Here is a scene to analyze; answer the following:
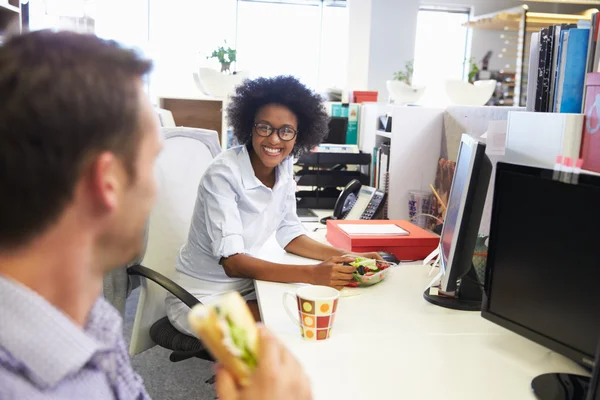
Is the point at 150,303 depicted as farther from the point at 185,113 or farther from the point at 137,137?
the point at 185,113

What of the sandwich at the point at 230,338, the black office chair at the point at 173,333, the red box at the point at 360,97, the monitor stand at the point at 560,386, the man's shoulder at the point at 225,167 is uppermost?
the red box at the point at 360,97

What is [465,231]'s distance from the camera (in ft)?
4.40

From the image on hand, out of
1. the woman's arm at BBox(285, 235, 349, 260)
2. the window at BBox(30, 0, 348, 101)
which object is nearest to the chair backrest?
the woman's arm at BBox(285, 235, 349, 260)

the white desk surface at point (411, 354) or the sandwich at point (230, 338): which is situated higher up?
the sandwich at point (230, 338)

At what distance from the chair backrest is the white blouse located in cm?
7

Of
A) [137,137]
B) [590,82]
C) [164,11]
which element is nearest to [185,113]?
[590,82]

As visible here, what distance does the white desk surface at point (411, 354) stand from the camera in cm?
103

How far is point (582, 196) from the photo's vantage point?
1001 millimetres

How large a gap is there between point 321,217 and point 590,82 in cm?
167

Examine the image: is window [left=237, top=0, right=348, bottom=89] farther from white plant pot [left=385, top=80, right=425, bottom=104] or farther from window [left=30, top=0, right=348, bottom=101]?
white plant pot [left=385, top=80, right=425, bottom=104]

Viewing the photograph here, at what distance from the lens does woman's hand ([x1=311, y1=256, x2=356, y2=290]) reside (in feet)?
5.08

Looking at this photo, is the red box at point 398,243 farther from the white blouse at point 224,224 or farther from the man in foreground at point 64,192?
the man in foreground at point 64,192

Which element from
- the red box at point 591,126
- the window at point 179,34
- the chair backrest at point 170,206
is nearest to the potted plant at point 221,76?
the chair backrest at point 170,206

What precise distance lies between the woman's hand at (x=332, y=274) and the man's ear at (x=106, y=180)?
105 cm
